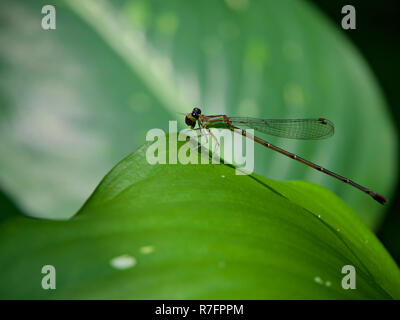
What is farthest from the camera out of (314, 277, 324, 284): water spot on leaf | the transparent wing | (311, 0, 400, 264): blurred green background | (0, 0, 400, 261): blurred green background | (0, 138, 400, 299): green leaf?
(311, 0, 400, 264): blurred green background

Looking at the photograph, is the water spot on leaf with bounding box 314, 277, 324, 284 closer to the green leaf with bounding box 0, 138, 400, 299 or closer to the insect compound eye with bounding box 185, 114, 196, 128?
the green leaf with bounding box 0, 138, 400, 299

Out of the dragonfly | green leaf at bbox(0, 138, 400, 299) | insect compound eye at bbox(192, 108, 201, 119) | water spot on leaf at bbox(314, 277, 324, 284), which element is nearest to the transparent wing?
the dragonfly

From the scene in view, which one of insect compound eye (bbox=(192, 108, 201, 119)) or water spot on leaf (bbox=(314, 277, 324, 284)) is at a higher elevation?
insect compound eye (bbox=(192, 108, 201, 119))

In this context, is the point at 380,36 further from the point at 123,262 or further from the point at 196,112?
the point at 123,262

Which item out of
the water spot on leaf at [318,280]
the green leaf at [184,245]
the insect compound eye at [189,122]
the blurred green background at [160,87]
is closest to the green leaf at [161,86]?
the blurred green background at [160,87]

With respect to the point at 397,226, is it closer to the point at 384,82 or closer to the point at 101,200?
the point at 384,82

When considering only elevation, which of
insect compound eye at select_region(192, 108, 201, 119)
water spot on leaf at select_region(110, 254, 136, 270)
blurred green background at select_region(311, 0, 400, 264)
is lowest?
water spot on leaf at select_region(110, 254, 136, 270)

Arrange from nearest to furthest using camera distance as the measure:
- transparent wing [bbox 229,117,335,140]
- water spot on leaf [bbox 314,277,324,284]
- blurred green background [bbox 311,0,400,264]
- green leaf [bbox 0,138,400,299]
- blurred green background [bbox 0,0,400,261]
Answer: green leaf [bbox 0,138,400,299] < water spot on leaf [bbox 314,277,324,284] < blurred green background [bbox 0,0,400,261] < transparent wing [bbox 229,117,335,140] < blurred green background [bbox 311,0,400,264]

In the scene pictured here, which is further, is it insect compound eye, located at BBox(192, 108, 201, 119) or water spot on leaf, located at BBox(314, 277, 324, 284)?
insect compound eye, located at BBox(192, 108, 201, 119)
